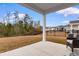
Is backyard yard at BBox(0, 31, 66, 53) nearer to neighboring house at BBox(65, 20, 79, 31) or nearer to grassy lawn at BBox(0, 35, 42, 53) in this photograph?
grassy lawn at BBox(0, 35, 42, 53)

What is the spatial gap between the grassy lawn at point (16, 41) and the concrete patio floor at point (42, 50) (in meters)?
0.09

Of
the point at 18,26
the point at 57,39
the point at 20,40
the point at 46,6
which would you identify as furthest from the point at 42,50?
the point at 46,6

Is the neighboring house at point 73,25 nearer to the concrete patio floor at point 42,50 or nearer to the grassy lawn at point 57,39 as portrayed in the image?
the grassy lawn at point 57,39

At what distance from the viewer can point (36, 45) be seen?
4512 millimetres

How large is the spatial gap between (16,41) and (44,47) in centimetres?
75

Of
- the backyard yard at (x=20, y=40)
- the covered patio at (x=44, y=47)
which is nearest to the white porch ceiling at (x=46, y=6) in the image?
the covered patio at (x=44, y=47)

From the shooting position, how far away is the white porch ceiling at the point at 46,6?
430cm

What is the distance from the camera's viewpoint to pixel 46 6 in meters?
4.34

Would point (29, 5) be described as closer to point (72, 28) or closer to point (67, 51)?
point (72, 28)

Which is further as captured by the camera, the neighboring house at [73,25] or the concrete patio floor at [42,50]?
the concrete patio floor at [42,50]

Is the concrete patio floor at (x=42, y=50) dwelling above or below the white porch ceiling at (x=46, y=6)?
below

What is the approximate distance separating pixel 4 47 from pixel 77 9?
6.86 feet

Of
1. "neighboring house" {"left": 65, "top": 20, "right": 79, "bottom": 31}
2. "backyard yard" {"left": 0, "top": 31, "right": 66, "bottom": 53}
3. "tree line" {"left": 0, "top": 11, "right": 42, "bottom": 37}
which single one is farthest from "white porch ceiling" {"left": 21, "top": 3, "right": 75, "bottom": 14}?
"backyard yard" {"left": 0, "top": 31, "right": 66, "bottom": 53}

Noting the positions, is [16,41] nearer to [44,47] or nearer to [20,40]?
[20,40]
